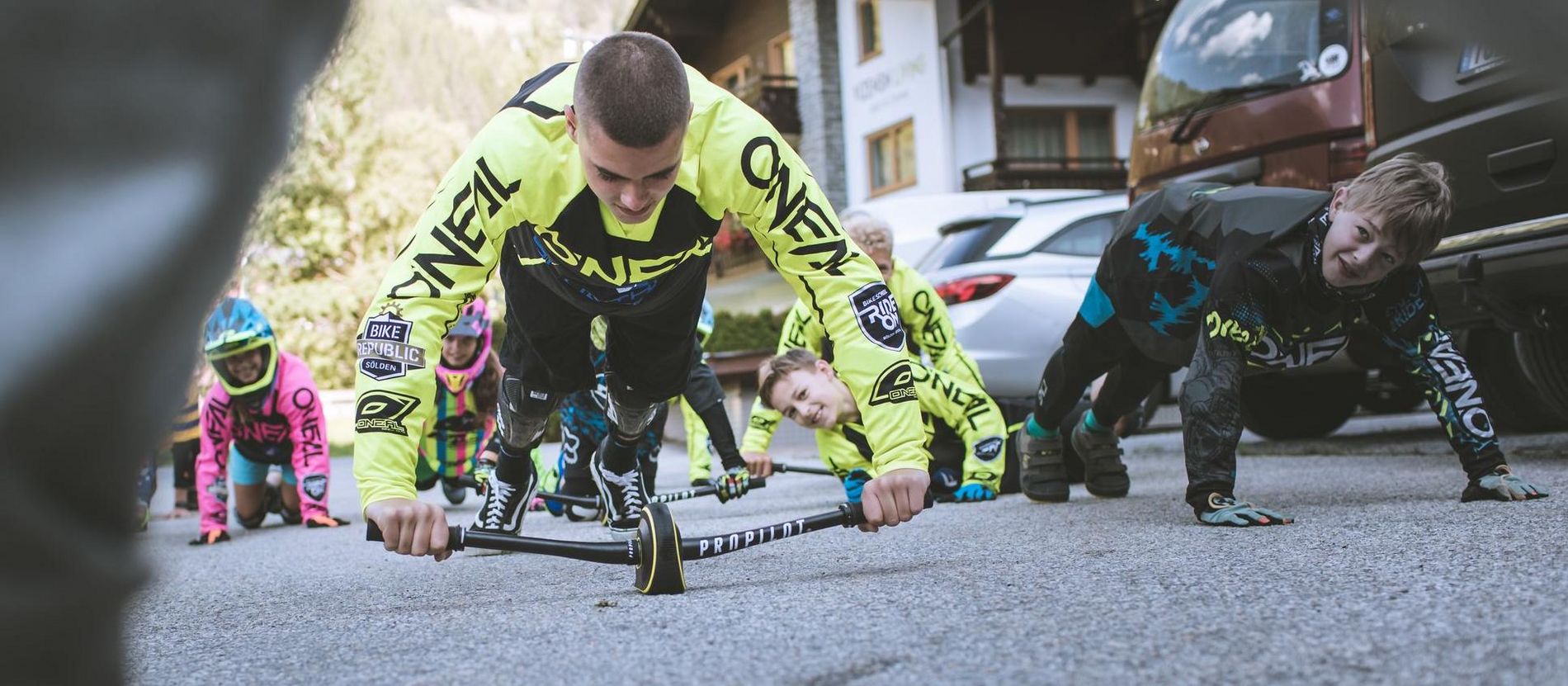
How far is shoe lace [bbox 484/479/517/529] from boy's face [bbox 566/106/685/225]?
6.59 ft

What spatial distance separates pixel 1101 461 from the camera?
5.10m

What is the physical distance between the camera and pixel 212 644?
283cm

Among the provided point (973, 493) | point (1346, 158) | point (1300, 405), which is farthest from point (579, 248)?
point (1300, 405)

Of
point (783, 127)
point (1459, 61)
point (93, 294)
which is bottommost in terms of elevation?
point (93, 294)

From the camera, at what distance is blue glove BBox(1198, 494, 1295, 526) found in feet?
11.9

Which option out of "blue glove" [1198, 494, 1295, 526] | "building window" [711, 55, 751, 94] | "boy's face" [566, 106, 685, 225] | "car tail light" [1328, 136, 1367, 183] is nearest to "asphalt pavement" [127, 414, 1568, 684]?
"blue glove" [1198, 494, 1295, 526]

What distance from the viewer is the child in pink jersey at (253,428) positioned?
21.8 ft

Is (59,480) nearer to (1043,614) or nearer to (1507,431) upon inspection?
(1043,614)

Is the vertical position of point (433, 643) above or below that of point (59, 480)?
below

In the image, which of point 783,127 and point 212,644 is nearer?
point 212,644

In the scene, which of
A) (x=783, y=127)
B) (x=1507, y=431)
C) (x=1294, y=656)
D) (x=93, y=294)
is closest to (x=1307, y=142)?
(x=1507, y=431)

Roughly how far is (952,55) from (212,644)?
20.4 m

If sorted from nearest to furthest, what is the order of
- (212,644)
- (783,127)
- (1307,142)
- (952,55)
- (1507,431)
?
(212,644) → (1307,142) → (1507,431) → (952,55) → (783,127)

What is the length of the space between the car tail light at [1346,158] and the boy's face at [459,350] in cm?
481
